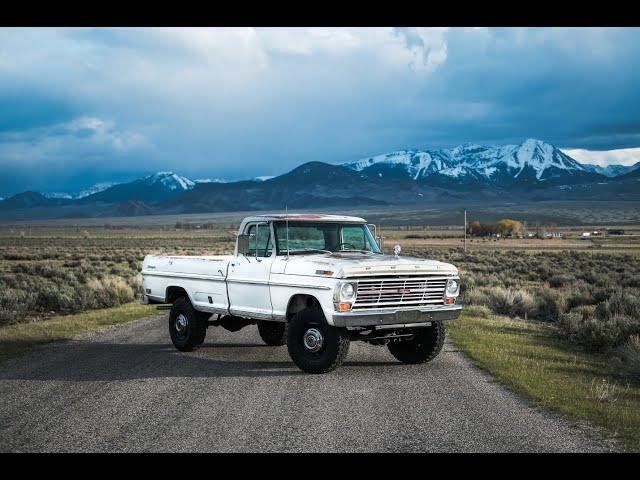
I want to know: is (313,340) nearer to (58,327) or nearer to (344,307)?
(344,307)

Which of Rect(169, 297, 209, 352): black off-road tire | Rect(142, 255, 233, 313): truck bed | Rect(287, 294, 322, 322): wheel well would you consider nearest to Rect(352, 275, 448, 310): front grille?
Rect(287, 294, 322, 322): wheel well

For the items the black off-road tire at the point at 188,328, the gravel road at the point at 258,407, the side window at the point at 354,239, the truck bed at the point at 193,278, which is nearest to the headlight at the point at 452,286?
the gravel road at the point at 258,407

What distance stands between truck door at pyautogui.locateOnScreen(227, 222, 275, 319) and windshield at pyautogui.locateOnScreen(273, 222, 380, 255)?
0.22 m

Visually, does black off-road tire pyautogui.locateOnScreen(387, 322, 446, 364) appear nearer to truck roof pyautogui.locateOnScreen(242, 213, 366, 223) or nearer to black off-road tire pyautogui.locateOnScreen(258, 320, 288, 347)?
truck roof pyautogui.locateOnScreen(242, 213, 366, 223)

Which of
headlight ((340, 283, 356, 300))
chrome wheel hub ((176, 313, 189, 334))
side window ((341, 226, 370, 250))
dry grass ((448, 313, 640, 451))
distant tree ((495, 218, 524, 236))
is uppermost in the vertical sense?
side window ((341, 226, 370, 250))

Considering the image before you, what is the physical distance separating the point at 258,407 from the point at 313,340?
7.64 feet

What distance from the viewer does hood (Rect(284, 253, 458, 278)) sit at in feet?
35.1

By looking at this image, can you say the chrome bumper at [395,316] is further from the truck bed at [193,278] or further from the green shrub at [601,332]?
the green shrub at [601,332]

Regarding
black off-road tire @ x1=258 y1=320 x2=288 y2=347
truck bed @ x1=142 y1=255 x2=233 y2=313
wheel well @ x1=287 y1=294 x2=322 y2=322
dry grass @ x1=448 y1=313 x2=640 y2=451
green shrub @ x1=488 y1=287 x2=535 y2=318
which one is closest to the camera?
dry grass @ x1=448 y1=313 x2=640 y2=451

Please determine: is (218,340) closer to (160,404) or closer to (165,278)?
(165,278)

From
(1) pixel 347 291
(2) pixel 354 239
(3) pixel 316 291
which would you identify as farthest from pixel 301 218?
(1) pixel 347 291

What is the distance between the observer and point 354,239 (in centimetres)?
1289

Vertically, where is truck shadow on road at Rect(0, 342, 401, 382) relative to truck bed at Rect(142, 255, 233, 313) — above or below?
below

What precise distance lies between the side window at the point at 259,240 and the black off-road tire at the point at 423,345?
2.71 metres
